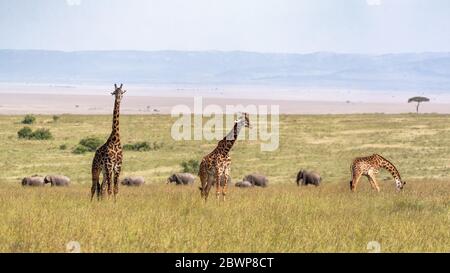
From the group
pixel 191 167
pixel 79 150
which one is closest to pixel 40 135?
pixel 79 150

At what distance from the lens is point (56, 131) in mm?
69438

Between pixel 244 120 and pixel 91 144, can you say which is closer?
pixel 244 120

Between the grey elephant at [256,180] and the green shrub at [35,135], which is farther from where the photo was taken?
the green shrub at [35,135]

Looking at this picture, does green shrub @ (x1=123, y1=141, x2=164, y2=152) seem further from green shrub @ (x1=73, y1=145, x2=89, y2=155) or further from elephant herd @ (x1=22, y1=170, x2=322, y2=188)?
elephant herd @ (x1=22, y1=170, x2=322, y2=188)

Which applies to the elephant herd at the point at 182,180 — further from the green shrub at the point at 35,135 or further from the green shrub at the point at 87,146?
the green shrub at the point at 35,135

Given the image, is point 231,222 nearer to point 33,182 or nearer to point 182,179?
point 33,182

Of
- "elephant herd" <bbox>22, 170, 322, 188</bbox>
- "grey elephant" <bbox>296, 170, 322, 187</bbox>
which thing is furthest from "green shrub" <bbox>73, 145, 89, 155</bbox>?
"grey elephant" <bbox>296, 170, 322, 187</bbox>

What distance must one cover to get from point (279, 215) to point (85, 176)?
27.0 metres

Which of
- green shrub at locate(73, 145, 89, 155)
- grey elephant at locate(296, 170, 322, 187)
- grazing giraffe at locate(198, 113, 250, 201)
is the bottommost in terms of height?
grey elephant at locate(296, 170, 322, 187)

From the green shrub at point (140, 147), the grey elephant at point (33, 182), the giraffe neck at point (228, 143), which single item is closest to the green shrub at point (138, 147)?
the green shrub at point (140, 147)

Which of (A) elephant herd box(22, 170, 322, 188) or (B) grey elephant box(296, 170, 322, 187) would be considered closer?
(A) elephant herd box(22, 170, 322, 188)

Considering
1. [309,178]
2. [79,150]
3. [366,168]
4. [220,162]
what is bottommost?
[309,178]
